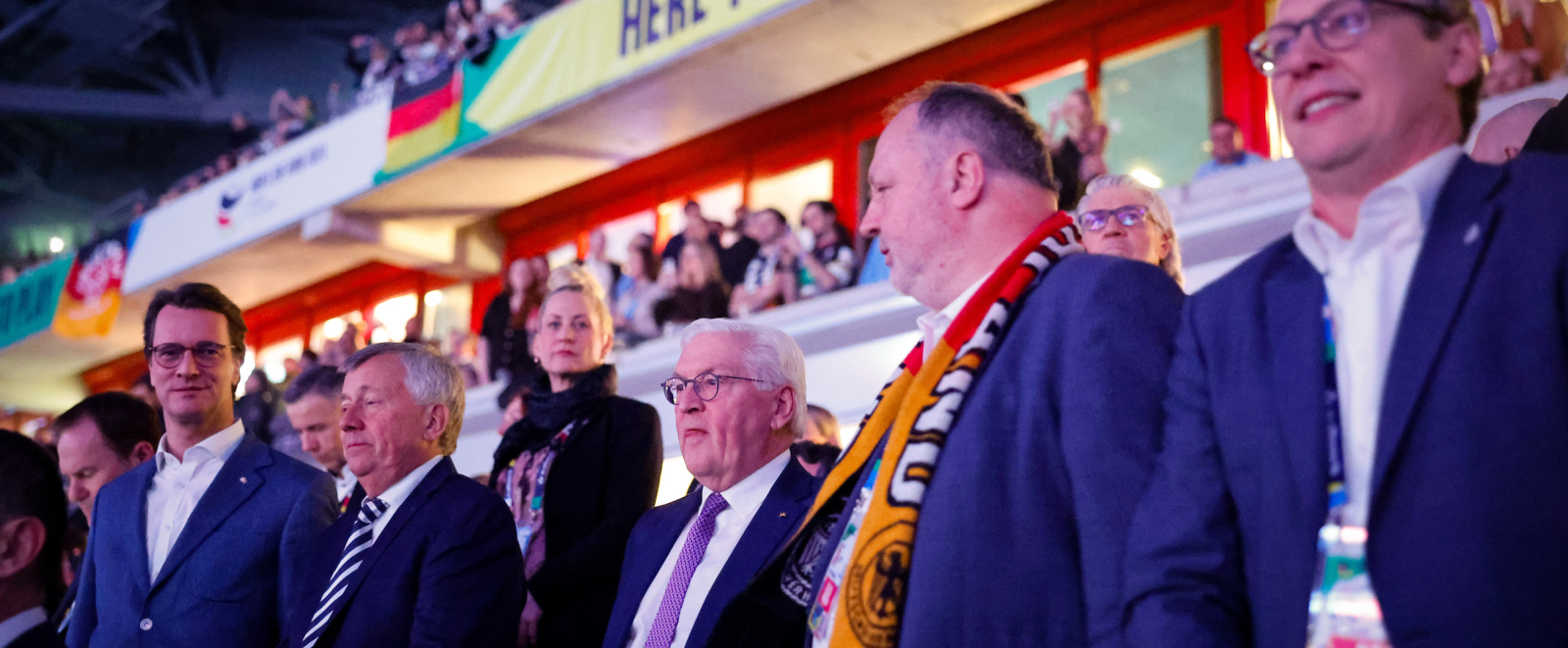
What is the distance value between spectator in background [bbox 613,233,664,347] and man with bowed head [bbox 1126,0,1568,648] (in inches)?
243

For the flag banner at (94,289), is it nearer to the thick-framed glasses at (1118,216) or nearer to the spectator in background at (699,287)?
the spectator in background at (699,287)

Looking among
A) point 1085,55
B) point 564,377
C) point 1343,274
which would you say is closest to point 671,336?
point 1085,55

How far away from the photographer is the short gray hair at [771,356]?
2.56 m

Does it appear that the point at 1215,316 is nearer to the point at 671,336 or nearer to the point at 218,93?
the point at 671,336

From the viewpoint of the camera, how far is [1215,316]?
139cm

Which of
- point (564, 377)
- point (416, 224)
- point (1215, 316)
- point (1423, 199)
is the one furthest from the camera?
point (416, 224)

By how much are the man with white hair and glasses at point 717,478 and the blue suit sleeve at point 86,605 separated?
4.70 feet

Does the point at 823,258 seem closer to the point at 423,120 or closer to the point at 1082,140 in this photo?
the point at 1082,140

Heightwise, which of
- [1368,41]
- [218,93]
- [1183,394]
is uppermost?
[218,93]

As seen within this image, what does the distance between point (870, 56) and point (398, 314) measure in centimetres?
712

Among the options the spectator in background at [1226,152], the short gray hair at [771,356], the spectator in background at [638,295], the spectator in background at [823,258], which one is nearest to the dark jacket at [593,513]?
the short gray hair at [771,356]

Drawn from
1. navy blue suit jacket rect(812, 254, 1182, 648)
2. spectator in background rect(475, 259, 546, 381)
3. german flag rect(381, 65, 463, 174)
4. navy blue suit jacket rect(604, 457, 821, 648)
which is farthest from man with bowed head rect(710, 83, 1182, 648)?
german flag rect(381, 65, 463, 174)

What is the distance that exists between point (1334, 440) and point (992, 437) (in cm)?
41

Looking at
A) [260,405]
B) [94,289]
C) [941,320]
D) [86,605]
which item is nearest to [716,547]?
[941,320]
